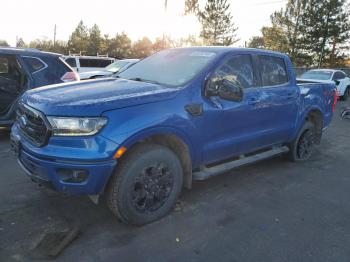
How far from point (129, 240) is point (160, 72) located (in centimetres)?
200

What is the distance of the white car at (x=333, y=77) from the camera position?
16.7 m

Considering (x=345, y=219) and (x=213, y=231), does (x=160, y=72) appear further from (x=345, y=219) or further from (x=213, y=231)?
(x=345, y=219)

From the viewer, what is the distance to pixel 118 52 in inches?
1998

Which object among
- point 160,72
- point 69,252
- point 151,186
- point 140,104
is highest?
point 160,72

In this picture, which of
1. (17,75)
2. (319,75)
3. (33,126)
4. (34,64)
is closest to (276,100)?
(33,126)

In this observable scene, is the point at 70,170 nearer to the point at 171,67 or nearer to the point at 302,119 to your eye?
the point at 171,67

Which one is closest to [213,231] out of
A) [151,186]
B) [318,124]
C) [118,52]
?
[151,186]

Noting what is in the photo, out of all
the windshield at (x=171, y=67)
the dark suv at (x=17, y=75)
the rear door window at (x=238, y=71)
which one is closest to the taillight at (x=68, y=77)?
the dark suv at (x=17, y=75)

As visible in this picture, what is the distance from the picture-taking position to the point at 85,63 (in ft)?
61.2

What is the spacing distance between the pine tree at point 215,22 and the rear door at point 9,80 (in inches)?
1276

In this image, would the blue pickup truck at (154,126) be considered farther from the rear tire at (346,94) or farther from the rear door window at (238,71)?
the rear tire at (346,94)

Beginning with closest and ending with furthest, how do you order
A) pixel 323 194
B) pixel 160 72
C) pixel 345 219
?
pixel 345 219, pixel 160 72, pixel 323 194

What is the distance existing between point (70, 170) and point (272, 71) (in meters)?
3.24

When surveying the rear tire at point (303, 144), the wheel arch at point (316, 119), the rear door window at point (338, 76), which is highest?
the rear door window at point (338, 76)
